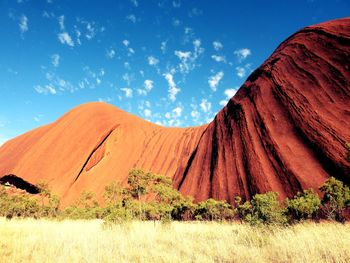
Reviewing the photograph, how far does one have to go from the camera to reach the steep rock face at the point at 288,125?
21.7 meters

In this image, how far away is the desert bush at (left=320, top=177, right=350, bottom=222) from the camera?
1599cm

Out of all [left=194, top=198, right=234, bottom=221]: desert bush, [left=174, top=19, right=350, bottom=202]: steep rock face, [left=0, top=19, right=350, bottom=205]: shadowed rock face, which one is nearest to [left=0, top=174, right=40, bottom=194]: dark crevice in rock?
[left=0, top=19, right=350, bottom=205]: shadowed rock face

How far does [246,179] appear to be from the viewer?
25.9 metres

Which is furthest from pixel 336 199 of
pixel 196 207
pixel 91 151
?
pixel 91 151

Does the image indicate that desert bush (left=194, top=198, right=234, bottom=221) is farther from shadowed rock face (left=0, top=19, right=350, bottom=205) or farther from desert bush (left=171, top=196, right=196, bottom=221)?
desert bush (left=171, top=196, right=196, bottom=221)

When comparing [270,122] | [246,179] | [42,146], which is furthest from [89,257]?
[42,146]

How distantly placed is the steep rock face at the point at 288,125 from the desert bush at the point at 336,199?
2.88 metres

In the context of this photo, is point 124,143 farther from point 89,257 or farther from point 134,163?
point 89,257

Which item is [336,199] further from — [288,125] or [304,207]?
[288,125]

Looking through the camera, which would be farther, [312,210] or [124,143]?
[124,143]

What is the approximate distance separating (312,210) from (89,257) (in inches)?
586

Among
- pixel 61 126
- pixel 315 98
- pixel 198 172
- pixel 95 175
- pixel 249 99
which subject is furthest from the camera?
pixel 61 126

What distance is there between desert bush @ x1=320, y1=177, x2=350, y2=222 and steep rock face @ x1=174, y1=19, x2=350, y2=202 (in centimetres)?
288

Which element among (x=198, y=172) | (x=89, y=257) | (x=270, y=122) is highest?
(x=270, y=122)
